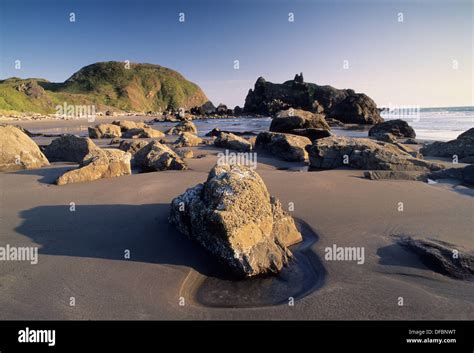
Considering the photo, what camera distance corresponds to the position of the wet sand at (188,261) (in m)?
2.73

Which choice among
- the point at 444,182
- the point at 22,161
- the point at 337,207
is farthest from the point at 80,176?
the point at 444,182

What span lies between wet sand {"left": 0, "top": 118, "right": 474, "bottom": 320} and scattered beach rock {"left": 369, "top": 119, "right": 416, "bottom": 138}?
52.9 feet

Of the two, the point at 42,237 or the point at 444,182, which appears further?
the point at 444,182

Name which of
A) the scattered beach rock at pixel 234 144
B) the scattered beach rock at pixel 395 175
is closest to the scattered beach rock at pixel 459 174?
the scattered beach rock at pixel 395 175

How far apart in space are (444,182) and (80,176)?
24.1 ft

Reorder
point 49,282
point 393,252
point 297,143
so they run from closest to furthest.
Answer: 1. point 49,282
2. point 393,252
3. point 297,143

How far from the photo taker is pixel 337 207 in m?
5.07

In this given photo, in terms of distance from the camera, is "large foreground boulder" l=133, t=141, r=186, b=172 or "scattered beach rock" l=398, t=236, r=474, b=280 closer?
"scattered beach rock" l=398, t=236, r=474, b=280

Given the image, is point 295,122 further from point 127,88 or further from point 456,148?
point 127,88

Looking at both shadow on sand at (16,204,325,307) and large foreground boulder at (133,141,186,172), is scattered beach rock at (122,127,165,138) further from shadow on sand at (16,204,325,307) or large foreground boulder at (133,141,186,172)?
shadow on sand at (16,204,325,307)

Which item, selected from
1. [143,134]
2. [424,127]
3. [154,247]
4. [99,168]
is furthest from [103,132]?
[424,127]

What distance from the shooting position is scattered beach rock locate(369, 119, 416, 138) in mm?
20656

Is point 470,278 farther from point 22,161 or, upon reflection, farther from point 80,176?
point 22,161

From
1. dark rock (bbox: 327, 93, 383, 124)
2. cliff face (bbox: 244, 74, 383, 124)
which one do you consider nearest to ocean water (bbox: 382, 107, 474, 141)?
dark rock (bbox: 327, 93, 383, 124)
